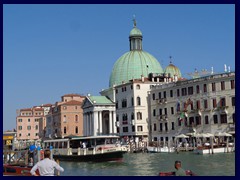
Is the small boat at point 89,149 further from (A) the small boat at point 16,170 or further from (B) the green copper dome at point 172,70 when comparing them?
(B) the green copper dome at point 172,70

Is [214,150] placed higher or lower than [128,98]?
lower

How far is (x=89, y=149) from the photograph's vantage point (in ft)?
87.2

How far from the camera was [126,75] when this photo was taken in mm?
52031

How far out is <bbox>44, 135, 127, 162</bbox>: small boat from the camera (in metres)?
25.0

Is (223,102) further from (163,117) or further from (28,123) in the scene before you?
(28,123)

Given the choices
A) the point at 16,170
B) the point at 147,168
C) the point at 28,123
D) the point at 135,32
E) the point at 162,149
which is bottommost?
the point at 162,149

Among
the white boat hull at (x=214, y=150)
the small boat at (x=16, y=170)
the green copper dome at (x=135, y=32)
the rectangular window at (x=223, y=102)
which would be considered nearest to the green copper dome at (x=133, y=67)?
the green copper dome at (x=135, y=32)

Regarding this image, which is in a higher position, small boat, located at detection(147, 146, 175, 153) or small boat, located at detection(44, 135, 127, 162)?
small boat, located at detection(44, 135, 127, 162)

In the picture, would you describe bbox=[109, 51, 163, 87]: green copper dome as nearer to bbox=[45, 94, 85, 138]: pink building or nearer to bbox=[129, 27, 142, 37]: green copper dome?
bbox=[129, 27, 142, 37]: green copper dome

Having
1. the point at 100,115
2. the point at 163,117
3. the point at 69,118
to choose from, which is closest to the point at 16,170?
the point at 163,117

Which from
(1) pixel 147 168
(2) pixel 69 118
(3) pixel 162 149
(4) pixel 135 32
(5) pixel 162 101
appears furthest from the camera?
(2) pixel 69 118

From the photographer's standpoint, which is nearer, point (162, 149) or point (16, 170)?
point (16, 170)

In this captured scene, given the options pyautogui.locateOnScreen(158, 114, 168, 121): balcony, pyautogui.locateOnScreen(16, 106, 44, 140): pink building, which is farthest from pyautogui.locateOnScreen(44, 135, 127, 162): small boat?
pyautogui.locateOnScreen(16, 106, 44, 140): pink building
